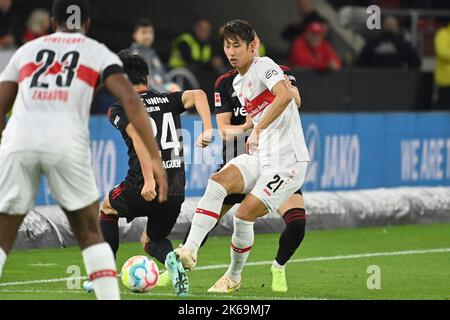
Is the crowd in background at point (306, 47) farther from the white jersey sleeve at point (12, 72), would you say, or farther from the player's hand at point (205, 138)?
the white jersey sleeve at point (12, 72)

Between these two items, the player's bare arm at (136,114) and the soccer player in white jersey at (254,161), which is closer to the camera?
the player's bare arm at (136,114)

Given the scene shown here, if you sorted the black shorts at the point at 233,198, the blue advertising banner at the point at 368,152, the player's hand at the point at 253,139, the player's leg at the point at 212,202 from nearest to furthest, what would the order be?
the player's hand at the point at 253,139, the player's leg at the point at 212,202, the black shorts at the point at 233,198, the blue advertising banner at the point at 368,152

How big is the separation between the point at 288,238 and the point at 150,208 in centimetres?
128

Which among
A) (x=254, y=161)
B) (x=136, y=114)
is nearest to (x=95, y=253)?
(x=136, y=114)

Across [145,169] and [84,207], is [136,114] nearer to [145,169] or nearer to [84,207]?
[84,207]

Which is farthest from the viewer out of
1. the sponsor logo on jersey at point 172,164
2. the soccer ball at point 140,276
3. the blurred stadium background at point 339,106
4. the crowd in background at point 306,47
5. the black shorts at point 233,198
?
the crowd in background at point 306,47

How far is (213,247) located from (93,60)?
6830mm

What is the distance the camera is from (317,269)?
12.8 meters

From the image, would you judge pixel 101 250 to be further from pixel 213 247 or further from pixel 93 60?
pixel 213 247

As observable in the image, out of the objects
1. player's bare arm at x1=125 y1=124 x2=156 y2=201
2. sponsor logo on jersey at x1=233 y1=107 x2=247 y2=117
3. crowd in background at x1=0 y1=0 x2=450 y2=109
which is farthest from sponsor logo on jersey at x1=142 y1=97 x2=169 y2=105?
crowd in background at x1=0 y1=0 x2=450 y2=109

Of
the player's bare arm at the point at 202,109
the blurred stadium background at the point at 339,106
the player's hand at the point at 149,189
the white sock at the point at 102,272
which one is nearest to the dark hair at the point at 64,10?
the white sock at the point at 102,272

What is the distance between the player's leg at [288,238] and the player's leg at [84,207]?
10.2ft

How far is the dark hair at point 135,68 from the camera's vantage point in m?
10.5

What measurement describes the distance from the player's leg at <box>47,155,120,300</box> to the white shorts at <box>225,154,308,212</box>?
265 cm
